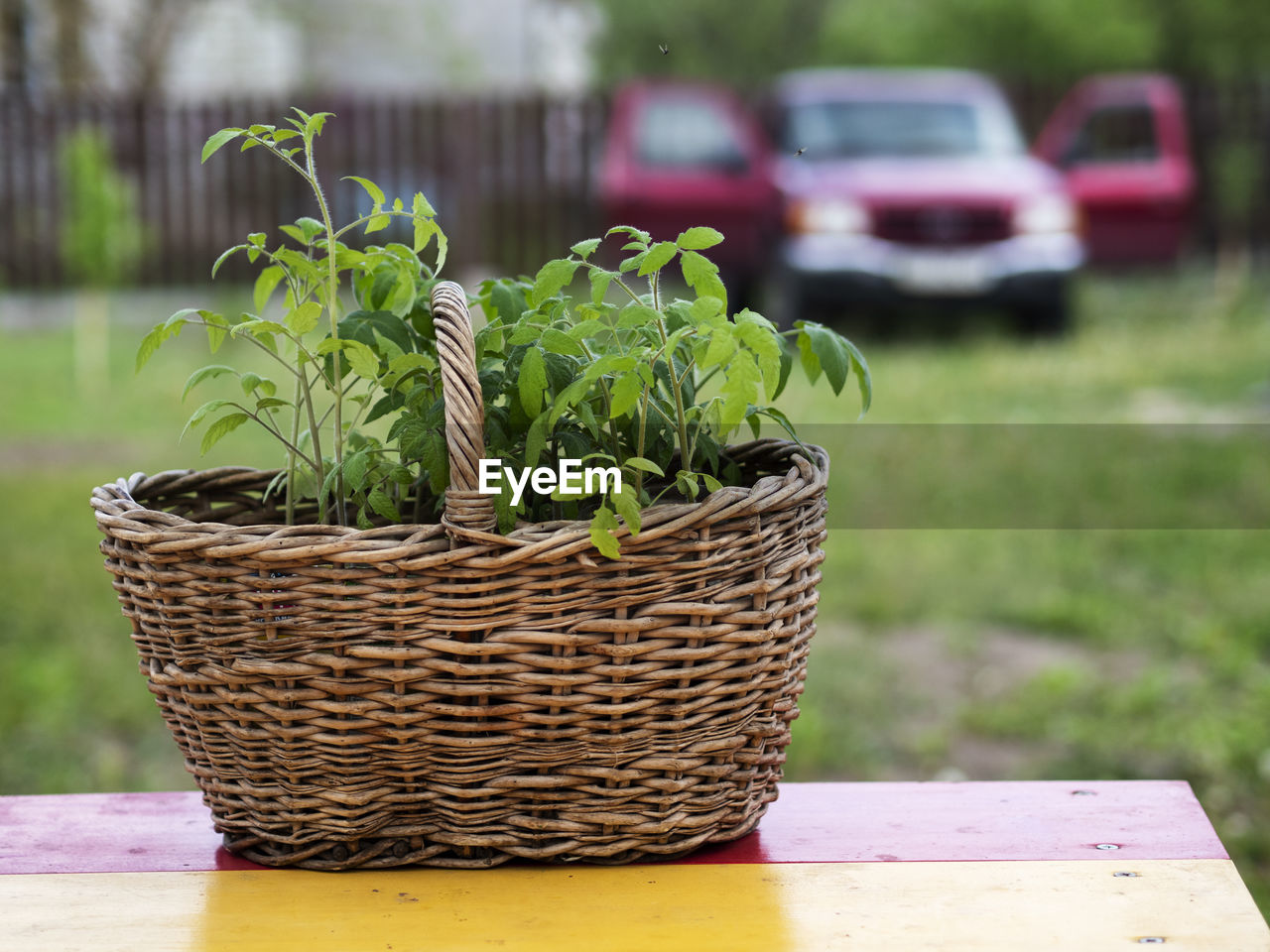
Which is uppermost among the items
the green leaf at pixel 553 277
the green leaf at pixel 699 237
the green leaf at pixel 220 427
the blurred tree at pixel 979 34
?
the blurred tree at pixel 979 34

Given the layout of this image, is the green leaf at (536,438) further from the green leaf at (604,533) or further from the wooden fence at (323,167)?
the wooden fence at (323,167)

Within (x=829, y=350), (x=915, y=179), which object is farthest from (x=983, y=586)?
(x=915, y=179)

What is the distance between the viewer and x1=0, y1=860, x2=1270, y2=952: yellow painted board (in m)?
0.90

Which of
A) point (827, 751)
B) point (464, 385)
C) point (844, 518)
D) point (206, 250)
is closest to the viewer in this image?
point (464, 385)

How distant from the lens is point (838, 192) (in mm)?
6395

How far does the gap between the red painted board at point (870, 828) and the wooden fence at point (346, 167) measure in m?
7.64

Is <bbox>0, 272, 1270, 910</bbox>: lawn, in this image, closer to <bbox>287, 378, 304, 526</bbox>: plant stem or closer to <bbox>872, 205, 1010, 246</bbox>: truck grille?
<bbox>872, 205, 1010, 246</bbox>: truck grille

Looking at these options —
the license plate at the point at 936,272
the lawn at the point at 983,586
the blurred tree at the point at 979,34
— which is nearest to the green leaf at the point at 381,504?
the lawn at the point at 983,586

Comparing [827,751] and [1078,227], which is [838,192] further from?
[827,751]

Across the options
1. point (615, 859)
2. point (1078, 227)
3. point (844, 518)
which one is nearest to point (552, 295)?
point (615, 859)

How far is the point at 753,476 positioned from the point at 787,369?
134 millimetres

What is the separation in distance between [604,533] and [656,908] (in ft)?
0.90

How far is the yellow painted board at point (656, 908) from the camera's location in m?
0.90

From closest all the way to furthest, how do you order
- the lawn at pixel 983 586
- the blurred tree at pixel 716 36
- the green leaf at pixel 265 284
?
1. the green leaf at pixel 265 284
2. the lawn at pixel 983 586
3. the blurred tree at pixel 716 36
